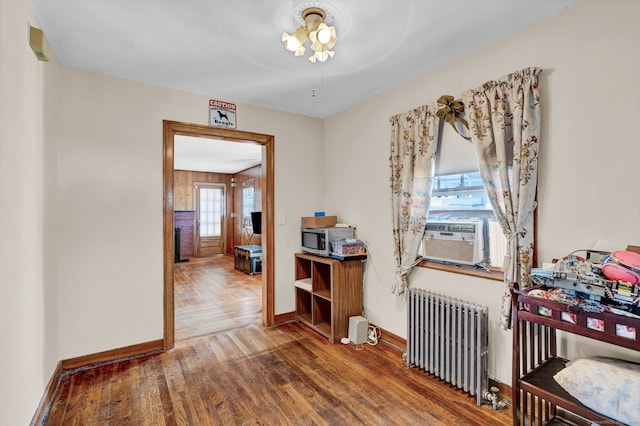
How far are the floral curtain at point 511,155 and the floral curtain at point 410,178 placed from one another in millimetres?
430

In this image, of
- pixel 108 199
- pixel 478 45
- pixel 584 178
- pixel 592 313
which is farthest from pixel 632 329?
pixel 108 199

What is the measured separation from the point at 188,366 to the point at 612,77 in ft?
11.3

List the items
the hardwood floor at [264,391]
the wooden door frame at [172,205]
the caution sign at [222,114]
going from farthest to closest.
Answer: the caution sign at [222,114] → the wooden door frame at [172,205] → the hardwood floor at [264,391]

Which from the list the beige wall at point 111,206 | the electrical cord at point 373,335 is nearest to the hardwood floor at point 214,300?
the beige wall at point 111,206

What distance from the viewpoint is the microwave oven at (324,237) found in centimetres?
312

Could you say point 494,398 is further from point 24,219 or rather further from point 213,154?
point 213,154

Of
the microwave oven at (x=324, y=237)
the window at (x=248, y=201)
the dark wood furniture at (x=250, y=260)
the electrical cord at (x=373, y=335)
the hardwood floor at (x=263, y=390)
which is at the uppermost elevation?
the window at (x=248, y=201)

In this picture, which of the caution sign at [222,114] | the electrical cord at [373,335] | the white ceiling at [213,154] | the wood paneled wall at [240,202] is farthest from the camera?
the wood paneled wall at [240,202]

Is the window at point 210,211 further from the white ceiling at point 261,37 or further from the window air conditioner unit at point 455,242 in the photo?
the window air conditioner unit at point 455,242

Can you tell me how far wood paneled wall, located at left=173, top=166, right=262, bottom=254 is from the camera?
8305mm

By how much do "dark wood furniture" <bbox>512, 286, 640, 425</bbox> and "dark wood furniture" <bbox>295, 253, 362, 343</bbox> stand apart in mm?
1576

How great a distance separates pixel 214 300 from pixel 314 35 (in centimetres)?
386

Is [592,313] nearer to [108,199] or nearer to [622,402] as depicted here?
[622,402]

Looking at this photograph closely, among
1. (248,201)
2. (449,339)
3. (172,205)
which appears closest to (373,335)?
(449,339)
